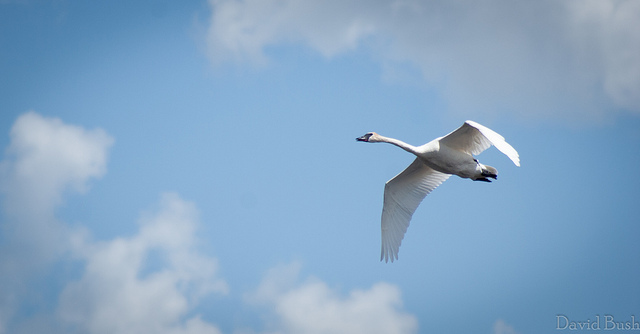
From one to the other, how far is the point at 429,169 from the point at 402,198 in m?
1.26

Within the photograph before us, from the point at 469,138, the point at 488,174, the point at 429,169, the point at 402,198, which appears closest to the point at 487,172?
the point at 488,174

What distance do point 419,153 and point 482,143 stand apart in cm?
211

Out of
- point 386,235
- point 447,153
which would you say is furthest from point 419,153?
point 386,235

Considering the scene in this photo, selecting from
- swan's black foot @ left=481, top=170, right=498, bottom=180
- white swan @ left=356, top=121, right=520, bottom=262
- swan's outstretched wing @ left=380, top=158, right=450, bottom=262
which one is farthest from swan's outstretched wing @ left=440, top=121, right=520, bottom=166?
swan's outstretched wing @ left=380, top=158, right=450, bottom=262

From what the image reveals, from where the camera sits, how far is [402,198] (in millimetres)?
23359

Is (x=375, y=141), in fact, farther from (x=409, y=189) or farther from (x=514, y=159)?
(x=514, y=159)

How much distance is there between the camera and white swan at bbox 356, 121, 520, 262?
20.8m

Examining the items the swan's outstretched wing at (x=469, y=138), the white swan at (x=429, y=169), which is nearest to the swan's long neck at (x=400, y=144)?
the white swan at (x=429, y=169)

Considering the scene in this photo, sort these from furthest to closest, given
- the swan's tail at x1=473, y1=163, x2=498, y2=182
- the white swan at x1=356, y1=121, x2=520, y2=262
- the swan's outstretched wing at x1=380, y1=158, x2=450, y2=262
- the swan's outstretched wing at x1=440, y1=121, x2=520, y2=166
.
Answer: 1. the swan's outstretched wing at x1=380, y1=158, x2=450, y2=262
2. the swan's tail at x1=473, y1=163, x2=498, y2=182
3. the white swan at x1=356, y1=121, x2=520, y2=262
4. the swan's outstretched wing at x1=440, y1=121, x2=520, y2=166

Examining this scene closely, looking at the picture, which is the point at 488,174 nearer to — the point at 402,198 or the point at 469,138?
the point at 469,138

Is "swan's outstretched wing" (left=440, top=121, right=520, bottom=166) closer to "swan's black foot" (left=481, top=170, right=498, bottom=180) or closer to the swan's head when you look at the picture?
"swan's black foot" (left=481, top=170, right=498, bottom=180)

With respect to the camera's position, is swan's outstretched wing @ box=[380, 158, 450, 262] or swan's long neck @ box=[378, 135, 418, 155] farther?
swan's outstretched wing @ box=[380, 158, 450, 262]

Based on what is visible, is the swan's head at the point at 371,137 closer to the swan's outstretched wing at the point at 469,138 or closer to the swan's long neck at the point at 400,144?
the swan's long neck at the point at 400,144

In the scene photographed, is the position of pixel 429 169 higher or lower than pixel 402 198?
higher
